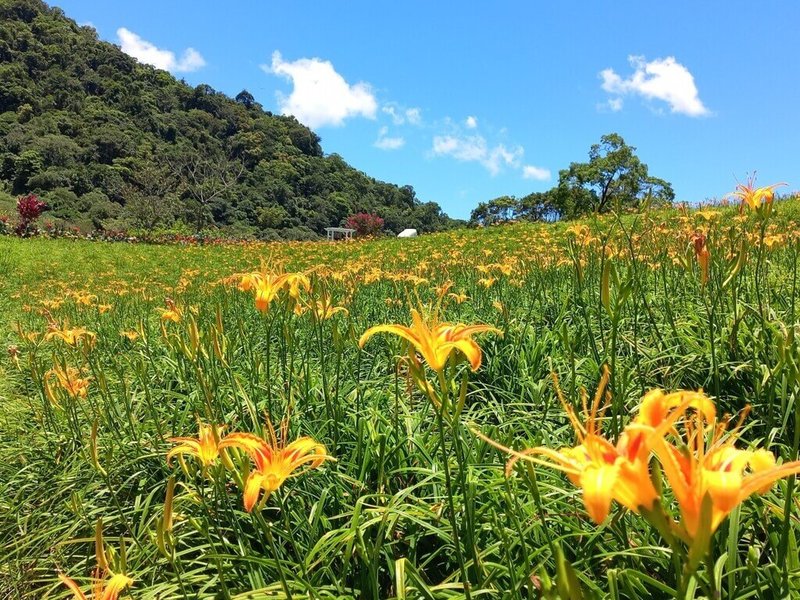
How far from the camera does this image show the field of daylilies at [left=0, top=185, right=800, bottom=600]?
688 millimetres

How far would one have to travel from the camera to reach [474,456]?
194 cm

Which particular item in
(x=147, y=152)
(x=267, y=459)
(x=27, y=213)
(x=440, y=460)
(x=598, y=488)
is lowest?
(x=440, y=460)

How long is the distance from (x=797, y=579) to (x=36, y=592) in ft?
7.76

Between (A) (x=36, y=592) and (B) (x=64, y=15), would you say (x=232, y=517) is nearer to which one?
(A) (x=36, y=592)

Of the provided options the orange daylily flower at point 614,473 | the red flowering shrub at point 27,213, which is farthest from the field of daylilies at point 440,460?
the red flowering shrub at point 27,213

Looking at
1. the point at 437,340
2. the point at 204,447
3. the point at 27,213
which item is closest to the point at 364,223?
the point at 27,213

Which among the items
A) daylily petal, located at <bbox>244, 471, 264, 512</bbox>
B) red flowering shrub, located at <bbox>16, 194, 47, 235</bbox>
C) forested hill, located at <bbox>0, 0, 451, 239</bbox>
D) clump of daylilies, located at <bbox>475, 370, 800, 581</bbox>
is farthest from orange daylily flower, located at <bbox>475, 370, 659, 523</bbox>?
forested hill, located at <bbox>0, 0, 451, 239</bbox>

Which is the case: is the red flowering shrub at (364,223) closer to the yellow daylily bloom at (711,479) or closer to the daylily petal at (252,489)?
the daylily petal at (252,489)

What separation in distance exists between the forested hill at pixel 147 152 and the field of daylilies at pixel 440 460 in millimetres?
31054

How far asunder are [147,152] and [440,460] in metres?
51.4

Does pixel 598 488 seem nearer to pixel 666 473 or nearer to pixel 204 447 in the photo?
pixel 666 473

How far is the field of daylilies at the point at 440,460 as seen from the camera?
688 millimetres

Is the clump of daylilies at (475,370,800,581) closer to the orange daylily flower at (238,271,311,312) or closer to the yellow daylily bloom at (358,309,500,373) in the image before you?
the yellow daylily bloom at (358,309,500,373)

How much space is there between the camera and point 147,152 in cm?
4616
